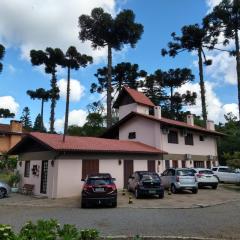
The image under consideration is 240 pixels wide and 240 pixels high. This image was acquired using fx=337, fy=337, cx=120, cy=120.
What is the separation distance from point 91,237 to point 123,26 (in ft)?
118

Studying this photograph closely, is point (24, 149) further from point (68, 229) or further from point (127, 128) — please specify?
point (68, 229)

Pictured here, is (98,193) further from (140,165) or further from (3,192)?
(140,165)

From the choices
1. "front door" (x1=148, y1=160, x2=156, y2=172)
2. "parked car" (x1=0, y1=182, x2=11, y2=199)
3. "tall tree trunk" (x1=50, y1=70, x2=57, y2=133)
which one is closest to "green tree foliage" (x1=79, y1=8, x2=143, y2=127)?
"tall tree trunk" (x1=50, y1=70, x2=57, y2=133)

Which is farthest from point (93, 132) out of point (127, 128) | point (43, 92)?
point (127, 128)

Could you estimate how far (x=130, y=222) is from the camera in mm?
11531

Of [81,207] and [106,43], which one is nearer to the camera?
[81,207]

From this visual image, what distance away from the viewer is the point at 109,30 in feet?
134

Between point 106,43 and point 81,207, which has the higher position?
point 106,43

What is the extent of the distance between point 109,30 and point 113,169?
22137 mm

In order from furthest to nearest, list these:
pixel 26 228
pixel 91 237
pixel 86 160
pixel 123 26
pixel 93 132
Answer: pixel 93 132
pixel 123 26
pixel 86 160
pixel 91 237
pixel 26 228

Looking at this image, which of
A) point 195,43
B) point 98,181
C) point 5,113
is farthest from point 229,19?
point 5,113

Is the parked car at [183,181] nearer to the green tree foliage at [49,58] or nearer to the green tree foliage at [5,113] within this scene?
the green tree foliage at [49,58]

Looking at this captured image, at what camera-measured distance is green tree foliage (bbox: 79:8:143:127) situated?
132 feet

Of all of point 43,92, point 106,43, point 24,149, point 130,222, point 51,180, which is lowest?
point 130,222
